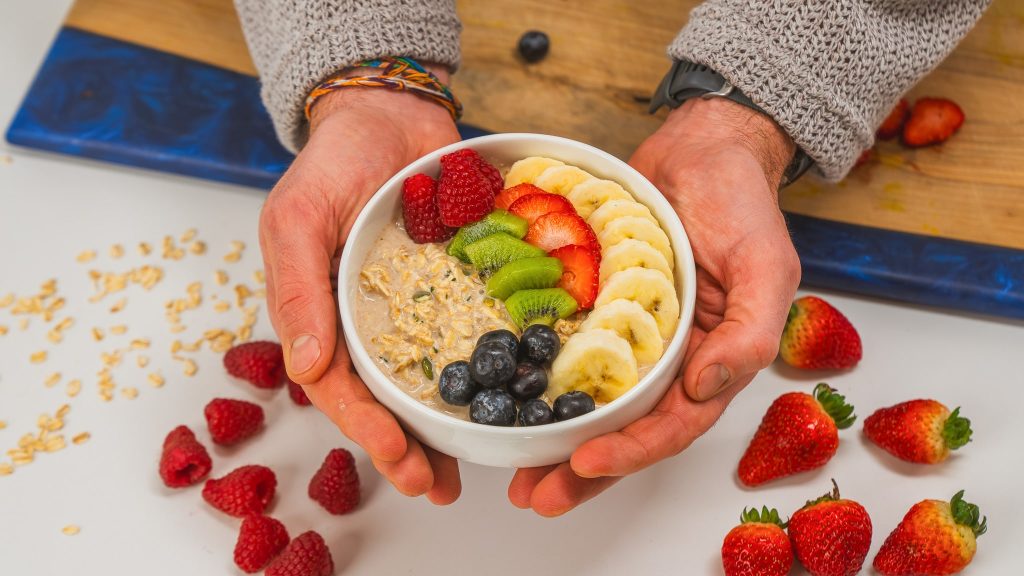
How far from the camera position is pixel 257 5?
1705 mm

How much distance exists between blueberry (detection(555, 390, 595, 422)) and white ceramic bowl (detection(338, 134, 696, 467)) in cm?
2

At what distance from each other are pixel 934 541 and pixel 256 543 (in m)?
1.00

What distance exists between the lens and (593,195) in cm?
134

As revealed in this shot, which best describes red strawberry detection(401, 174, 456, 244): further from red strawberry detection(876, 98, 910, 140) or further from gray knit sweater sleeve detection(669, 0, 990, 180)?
red strawberry detection(876, 98, 910, 140)

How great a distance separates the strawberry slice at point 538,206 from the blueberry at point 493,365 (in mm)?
233

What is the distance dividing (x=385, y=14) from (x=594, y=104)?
546mm

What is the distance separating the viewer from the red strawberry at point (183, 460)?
4.95 ft

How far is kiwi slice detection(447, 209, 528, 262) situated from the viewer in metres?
1.28

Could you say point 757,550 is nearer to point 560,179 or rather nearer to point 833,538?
point 833,538

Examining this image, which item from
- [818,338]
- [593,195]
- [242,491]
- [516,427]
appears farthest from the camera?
[818,338]

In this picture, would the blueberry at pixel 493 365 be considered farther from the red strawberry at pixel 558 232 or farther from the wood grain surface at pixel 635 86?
the wood grain surface at pixel 635 86

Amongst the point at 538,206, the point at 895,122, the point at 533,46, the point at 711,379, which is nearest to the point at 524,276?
the point at 538,206

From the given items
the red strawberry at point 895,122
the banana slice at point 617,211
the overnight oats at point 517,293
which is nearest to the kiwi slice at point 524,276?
the overnight oats at point 517,293

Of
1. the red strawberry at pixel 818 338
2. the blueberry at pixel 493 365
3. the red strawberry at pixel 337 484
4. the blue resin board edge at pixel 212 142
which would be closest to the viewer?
the blueberry at pixel 493 365
